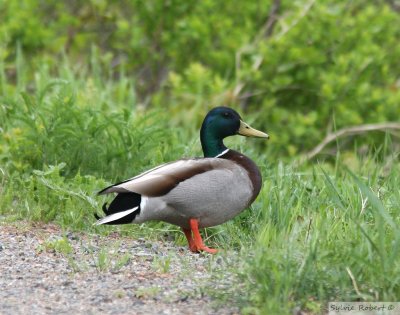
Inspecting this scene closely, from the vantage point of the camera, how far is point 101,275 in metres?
4.86

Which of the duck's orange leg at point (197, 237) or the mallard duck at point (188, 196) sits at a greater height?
the mallard duck at point (188, 196)

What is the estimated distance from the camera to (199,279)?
15.3 feet

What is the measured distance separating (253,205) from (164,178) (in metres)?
0.75

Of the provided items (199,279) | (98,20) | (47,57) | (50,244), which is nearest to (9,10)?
(47,57)

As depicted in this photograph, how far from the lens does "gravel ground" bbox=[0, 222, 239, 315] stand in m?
4.38

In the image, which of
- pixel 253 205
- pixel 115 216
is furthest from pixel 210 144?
pixel 115 216

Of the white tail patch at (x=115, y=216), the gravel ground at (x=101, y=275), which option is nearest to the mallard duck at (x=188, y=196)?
the white tail patch at (x=115, y=216)

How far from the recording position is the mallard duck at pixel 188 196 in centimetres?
540

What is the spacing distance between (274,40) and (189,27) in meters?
Result: 0.89

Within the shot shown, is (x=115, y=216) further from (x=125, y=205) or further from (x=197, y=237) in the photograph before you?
(x=197, y=237)

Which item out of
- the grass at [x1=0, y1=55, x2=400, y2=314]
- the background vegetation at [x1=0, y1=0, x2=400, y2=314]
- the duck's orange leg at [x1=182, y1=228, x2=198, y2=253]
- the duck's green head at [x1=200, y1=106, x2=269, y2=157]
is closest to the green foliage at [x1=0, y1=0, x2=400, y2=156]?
the background vegetation at [x1=0, y1=0, x2=400, y2=314]

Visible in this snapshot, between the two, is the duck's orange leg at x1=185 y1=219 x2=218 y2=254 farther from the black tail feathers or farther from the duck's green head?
the duck's green head

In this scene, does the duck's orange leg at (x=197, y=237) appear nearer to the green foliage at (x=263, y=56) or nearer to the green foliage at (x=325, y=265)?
the green foliage at (x=325, y=265)

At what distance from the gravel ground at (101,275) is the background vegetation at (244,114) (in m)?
0.21
